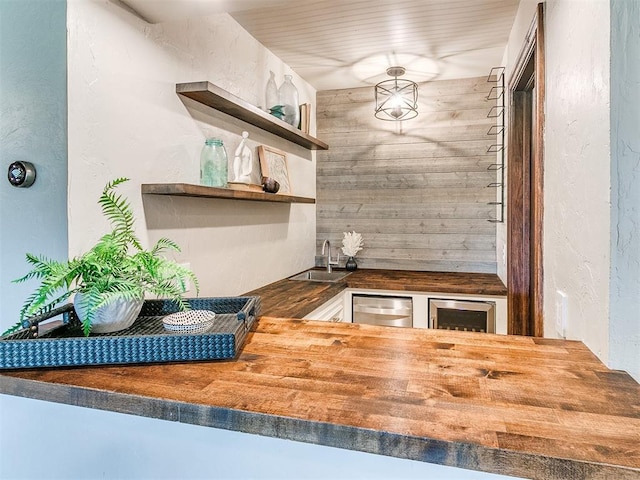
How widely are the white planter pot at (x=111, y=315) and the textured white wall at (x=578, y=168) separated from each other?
1202 millimetres

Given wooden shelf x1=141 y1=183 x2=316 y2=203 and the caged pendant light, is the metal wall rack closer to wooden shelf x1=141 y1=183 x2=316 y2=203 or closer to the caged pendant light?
the caged pendant light

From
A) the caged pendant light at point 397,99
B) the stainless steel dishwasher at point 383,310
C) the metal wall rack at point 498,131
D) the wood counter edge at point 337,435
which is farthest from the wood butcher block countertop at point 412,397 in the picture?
the caged pendant light at point 397,99

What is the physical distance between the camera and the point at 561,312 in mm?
1331

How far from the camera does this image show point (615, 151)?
919 mm

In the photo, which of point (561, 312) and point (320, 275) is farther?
point (320, 275)

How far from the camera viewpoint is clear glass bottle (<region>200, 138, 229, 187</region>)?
6.54 ft

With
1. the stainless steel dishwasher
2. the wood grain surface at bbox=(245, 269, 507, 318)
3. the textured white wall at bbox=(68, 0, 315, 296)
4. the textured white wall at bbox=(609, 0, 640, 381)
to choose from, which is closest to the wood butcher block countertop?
the textured white wall at bbox=(609, 0, 640, 381)

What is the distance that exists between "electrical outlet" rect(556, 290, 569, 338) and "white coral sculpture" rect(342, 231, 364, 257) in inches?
84.1

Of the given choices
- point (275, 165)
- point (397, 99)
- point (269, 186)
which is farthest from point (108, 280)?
point (397, 99)

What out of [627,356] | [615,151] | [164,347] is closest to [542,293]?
[627,356]

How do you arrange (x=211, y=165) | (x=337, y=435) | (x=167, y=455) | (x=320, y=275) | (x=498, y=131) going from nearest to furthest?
(x=337, y=435) → (x=167, y=455) → (x=211, y=165) → (x=498, y=131) → (x=320, y=275)

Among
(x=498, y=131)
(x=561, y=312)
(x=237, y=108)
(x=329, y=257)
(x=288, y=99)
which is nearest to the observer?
(x=561, y=312)

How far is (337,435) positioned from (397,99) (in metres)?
2.98

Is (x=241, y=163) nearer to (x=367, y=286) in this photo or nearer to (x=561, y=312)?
(x=367, y=286)
